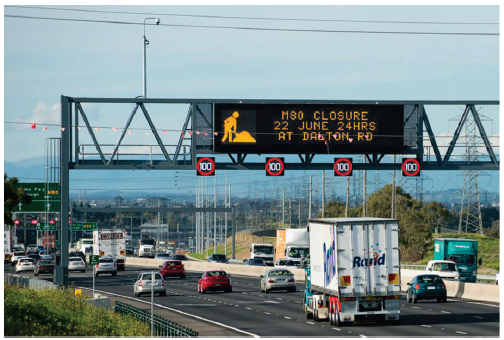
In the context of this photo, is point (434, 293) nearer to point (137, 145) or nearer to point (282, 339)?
point (137, 145)

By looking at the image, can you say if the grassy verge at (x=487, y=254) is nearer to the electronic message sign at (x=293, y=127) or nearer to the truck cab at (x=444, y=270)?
the truck cab at (x=444, y=270)

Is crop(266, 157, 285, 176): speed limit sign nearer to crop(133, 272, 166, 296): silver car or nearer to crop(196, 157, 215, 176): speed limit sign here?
crop(196, 157, 215, 176): speed limit sign

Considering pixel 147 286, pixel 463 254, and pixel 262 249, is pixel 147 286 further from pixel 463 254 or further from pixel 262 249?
pixel 262 249

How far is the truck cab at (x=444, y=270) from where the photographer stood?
2402 inches

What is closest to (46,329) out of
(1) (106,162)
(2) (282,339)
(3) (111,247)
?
(2) (282,339)

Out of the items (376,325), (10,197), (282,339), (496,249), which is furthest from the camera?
(496,249)

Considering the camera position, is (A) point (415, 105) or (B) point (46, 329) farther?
(A) point (415, 105)

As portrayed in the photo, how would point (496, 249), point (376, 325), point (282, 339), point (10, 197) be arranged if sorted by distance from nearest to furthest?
point (282, 339) < point (376, 325) < point (10, 197) < point (496, 249)

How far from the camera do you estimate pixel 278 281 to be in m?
58.4

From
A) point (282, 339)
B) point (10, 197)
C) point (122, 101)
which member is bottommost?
point (282, 339)

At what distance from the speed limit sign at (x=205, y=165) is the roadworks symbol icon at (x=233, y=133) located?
1.36 metres

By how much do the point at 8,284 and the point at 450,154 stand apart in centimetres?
2624

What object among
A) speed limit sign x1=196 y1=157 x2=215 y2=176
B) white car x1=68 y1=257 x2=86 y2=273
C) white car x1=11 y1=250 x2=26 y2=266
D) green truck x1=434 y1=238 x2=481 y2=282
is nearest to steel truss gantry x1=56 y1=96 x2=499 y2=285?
speed limit sign x1=196 y1=157 x2=215 y2=176

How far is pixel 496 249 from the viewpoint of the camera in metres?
118
